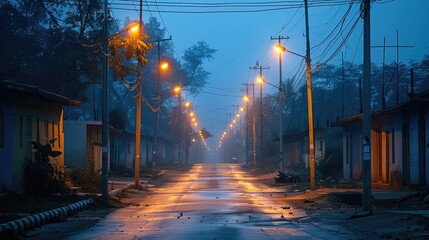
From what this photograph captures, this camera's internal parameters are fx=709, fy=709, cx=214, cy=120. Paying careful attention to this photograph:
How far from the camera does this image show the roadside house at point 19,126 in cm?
2473

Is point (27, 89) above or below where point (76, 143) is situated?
above

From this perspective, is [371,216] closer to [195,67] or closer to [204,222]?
[204,222]

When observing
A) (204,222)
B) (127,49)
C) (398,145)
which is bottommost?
(204,222)

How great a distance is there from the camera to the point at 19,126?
2656cm

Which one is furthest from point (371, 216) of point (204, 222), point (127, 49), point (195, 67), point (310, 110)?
point (195, 67)

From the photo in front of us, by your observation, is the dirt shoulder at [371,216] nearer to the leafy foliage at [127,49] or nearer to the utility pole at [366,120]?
the utility pole at [366,120]

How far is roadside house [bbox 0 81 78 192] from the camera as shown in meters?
24.7

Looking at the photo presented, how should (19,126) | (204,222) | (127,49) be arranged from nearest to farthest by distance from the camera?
(204,222), (19,126), (127,49)

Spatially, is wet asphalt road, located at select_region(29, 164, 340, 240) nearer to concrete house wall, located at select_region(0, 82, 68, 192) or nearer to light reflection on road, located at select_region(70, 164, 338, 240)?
light reflection on road, located at select_region(70, 164, 338, 240)

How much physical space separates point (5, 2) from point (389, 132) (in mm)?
29969

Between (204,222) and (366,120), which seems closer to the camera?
(204,222)

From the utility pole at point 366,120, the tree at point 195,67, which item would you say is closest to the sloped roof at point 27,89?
the utility pole at point 366,120

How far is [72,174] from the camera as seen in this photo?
34.9 meters

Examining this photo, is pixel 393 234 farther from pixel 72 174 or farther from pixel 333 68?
pixel 333 68
